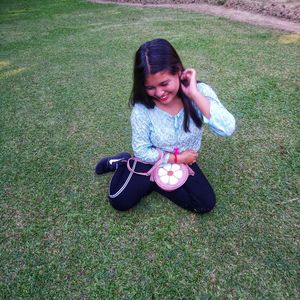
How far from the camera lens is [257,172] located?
235 centimetres

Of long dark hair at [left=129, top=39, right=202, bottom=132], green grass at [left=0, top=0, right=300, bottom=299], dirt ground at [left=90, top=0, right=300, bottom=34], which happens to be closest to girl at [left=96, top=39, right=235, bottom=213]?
long dark hair at [left=129, top=39, right=202, bottom=132]

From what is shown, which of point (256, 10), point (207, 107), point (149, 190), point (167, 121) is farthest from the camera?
point (256, 10)

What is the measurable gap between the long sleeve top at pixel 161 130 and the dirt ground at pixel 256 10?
4.01 metres

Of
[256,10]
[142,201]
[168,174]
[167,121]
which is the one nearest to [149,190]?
[142,201]

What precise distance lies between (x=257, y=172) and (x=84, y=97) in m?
2.15

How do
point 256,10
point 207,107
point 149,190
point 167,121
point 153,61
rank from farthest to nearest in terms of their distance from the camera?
point 256,10, point 149,190, point 167,121, point 207,107, point 153,61

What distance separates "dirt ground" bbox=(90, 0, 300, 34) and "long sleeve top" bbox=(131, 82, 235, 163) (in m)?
4.01

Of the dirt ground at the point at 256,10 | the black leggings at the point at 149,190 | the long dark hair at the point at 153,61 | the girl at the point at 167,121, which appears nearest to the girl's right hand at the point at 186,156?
the girl at the point at 167,121

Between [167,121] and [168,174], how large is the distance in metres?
0.34

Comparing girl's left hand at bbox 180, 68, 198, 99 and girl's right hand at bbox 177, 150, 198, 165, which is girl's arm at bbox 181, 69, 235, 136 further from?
girl's right hand at bbox 177, 150, 198, 165

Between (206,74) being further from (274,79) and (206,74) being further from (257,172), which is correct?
(257,172)

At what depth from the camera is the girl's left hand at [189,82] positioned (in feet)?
5.87

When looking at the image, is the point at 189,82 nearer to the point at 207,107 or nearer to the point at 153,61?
the point at 207,107

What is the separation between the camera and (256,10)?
6.35m
